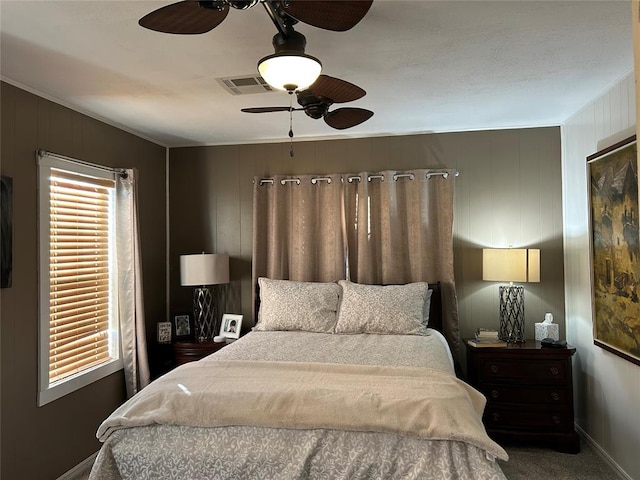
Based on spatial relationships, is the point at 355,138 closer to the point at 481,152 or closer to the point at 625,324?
the point at 481,152

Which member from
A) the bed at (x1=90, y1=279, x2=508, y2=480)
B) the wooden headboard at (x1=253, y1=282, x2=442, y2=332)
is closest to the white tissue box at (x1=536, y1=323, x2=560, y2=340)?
the wooden headboard at (x1=253, y1=282, x2=442, y2=332)

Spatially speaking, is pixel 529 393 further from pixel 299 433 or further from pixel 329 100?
pixel 329 100

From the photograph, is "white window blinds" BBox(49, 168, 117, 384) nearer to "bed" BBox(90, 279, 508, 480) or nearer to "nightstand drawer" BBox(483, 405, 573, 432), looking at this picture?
"bed" BBox(90, 279, 508, 480)

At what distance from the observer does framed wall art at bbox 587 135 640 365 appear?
2.65 metres

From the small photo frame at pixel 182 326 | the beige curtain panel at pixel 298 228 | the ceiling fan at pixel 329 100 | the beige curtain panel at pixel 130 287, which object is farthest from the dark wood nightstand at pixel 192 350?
the ceiling fan at pixel 329 100

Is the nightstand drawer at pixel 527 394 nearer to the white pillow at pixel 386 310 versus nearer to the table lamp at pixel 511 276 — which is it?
the table lamp at pixel 511 276

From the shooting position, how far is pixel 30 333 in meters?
2.79

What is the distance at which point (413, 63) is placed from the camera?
253 centimetres

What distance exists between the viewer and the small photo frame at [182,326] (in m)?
4.24

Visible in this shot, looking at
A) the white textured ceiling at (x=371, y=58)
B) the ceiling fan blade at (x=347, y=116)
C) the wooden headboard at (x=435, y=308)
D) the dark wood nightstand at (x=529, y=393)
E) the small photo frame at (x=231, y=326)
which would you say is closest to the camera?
the white textured ceiling at (x=371, y=58)

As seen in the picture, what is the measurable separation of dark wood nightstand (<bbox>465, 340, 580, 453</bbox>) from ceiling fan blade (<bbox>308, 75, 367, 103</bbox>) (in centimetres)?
225

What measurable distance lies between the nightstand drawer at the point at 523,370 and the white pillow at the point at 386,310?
55 cm

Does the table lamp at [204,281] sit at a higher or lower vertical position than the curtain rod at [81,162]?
lower

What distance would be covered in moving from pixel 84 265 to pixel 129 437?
170 cm
